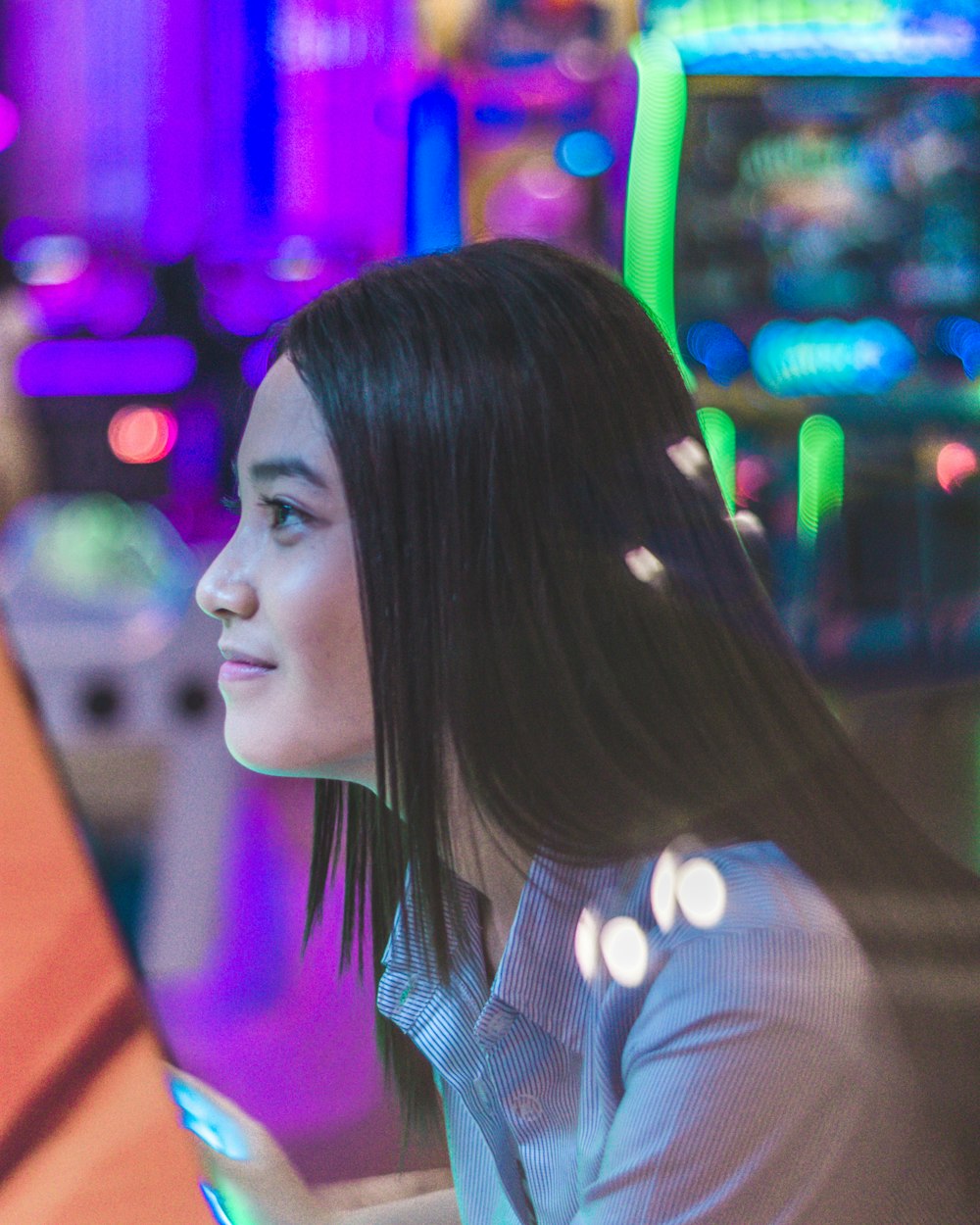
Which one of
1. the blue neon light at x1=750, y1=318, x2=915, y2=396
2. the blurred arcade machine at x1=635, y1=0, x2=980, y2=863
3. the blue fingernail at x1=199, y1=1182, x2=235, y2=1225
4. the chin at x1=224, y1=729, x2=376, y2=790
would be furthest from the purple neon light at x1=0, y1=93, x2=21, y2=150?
the blue fingernail at x1=199, y1=1182, x2=235, y2=1225

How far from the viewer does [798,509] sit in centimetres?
221

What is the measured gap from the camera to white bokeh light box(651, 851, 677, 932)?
18.1 inches

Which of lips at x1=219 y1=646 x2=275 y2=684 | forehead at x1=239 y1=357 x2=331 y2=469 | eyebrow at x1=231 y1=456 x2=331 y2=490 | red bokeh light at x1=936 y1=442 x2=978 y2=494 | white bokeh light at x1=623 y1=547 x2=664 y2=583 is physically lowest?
red bokeh light at x1=936 y1=442 x2=978 y2=494

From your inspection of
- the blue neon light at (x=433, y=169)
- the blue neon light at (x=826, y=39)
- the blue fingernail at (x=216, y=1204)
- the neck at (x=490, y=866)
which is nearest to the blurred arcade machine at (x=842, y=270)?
the blue neon light at (x=826, y=39)

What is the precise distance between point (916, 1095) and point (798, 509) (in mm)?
1810

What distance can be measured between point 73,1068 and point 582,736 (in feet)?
0.66

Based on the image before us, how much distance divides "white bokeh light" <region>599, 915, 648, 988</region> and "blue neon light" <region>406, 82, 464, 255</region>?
130 centimetres

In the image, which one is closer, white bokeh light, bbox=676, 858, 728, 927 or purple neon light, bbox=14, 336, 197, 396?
white bokeh light, bbox=676, 858, 728, 927

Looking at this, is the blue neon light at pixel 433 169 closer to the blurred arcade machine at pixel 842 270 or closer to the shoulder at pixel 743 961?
the blurred arcade machine at pixel 842 270

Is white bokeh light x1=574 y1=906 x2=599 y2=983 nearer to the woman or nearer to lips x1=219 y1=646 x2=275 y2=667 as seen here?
the woman

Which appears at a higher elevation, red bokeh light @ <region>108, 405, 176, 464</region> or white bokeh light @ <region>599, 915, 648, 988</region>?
white bokeh light @ <region>599, 915, 648, 988</region>

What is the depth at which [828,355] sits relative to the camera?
229 cm

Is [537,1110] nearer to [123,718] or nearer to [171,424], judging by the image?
[171,424]

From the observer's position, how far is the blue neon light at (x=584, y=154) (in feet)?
6.70
